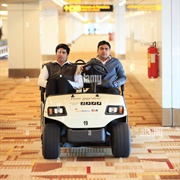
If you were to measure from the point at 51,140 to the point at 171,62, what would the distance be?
8.93ft

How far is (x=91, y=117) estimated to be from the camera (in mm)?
4930

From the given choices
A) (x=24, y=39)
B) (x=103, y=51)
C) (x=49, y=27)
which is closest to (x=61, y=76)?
(x=103, y=51)

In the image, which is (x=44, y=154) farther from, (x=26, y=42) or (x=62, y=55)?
(x=26, y=42)

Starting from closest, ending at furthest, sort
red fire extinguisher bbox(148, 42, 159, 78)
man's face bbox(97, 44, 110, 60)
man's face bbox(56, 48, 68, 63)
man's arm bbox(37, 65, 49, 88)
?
1. man's arm bbox(37, 65, 49, 88)
2. man's face bbox(56, 48, 68, 63)
3. man's face bbox(97, 44, 110, 60)
4. red fire extinguisher bbox(148, 42, 159, 78)

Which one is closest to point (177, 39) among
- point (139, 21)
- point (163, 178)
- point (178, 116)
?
point (178, 116)

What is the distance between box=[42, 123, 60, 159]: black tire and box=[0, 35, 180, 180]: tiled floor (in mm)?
98

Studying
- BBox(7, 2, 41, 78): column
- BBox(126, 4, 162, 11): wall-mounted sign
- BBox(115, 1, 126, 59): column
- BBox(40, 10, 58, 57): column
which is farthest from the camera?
BBox(40, 10, 58, 57): column

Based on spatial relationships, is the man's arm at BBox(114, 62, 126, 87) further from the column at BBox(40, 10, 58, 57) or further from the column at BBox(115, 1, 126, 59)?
the column at BBox(40, 10, 58, 57)

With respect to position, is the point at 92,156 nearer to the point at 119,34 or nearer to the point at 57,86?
the point at 57,86

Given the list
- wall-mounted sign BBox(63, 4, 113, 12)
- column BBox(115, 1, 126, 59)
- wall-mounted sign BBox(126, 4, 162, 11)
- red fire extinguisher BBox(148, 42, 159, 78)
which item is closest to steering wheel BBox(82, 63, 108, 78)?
red fire extinguisher BBox(148, 42, 159, 78)

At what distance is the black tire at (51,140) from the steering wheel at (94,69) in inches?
31.7

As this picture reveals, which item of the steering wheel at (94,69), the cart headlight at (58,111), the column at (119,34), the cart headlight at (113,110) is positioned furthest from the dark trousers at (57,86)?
the column at (119,34)

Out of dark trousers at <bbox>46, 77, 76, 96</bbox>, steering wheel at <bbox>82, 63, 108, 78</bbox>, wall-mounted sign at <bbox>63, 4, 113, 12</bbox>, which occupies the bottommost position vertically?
dark trousers at <bbox>46, 77, 76, 96</bbox>

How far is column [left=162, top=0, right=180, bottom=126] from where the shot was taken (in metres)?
6.85
